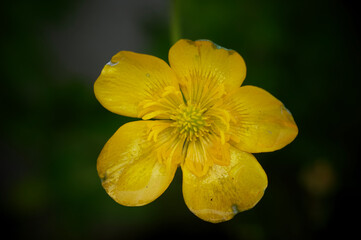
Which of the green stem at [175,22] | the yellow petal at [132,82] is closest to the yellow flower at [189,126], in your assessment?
the yellow petal at [132,82]

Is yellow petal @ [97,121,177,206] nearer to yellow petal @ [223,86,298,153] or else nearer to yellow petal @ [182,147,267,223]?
yellow petal @ [182,147,267,223]

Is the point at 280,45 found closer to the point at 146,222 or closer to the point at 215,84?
the point at 215,84

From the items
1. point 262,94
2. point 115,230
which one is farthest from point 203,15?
point 115,230

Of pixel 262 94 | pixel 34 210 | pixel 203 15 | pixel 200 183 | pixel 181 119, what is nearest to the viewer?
pixel 262 94

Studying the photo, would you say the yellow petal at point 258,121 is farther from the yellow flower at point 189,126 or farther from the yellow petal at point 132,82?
the yellow petal at point 132,82

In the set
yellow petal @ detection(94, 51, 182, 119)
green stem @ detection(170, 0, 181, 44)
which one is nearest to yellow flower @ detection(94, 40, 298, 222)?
yellow petal @ detection(94, 51, 182, 119)

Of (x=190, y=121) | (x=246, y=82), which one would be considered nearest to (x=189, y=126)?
(x=190, y=121)

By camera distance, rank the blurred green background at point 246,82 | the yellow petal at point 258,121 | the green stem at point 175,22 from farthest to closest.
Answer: the blurred green background at point 246,82 → the green stem at point 175,22 → the yellow petal at point 258,121
